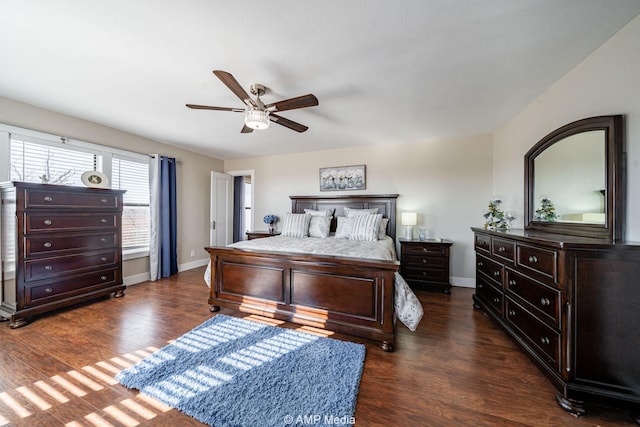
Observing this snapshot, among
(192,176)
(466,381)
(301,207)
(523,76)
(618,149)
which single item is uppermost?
(523,76)

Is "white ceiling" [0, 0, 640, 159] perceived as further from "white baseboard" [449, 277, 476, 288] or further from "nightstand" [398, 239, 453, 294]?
"white baseboard" [449, 277, 476, 288]

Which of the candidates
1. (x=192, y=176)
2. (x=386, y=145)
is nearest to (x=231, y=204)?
→ (x=192, y=176)

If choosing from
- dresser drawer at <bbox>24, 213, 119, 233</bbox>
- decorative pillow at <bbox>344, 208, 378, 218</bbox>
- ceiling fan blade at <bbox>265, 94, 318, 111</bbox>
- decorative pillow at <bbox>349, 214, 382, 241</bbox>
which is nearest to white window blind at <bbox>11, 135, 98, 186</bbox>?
dresser drawer at <bbox>24, 213, 119, 233</bbox>

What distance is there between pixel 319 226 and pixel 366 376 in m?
2.48

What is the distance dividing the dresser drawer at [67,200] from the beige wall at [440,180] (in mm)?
3190

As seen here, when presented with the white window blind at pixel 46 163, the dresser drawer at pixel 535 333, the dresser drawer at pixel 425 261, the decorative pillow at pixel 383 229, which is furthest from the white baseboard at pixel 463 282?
the white window blind at pixel 46 163

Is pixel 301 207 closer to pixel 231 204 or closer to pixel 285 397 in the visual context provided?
pixel 231 204

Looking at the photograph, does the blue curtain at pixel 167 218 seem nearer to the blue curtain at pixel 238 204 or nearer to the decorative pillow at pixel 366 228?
the blue curtain at pixel 238 204

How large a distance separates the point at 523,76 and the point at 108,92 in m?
4.06

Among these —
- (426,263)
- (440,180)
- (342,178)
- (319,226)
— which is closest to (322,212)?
(319,226)

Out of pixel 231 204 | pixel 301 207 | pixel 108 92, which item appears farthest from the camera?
pixel 231 204

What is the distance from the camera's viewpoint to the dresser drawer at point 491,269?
2252 mm

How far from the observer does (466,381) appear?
1.63 metres

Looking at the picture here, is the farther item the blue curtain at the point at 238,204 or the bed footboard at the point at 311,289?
the blue curtain at the point at 238,204
